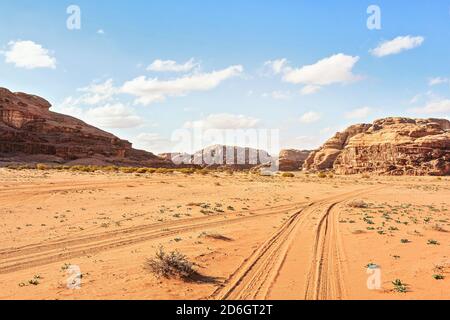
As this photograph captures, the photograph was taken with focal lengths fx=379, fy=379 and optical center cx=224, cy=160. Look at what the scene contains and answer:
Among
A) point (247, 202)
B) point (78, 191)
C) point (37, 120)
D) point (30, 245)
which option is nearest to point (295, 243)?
point (30, 245)

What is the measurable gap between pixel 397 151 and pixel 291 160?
135ft

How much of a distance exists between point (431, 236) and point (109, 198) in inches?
660

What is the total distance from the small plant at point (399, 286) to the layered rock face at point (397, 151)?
70.7m

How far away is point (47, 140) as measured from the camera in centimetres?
7975

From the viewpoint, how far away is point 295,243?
1248 cm

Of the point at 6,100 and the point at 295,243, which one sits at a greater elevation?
the point at 6,100

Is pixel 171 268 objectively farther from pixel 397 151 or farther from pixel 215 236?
pixel 397 151

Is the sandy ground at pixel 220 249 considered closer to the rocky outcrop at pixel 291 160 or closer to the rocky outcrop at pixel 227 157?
the rocky outcrop at pixel 291 160

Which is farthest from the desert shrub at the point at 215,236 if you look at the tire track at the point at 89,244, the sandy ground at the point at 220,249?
the tire track at the point at 89,244

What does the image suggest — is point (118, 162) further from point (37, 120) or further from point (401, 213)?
point (401, 213)

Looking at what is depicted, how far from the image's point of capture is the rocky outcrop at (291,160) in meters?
113

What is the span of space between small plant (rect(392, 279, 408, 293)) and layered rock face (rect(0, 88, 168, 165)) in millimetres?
68412

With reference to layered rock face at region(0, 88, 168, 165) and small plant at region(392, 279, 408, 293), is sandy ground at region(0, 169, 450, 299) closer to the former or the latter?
small plant at region(392, 279, 408, 293)

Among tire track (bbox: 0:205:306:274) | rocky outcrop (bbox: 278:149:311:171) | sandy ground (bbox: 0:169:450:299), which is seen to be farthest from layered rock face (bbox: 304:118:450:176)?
tire track (bbox: 0:205:306:274)
